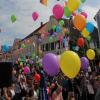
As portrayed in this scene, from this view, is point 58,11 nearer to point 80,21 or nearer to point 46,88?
point 80,21

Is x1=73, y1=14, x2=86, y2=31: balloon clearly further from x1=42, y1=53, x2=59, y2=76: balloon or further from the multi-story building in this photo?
the multi-story building

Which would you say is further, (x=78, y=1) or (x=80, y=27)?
(x=80, y=27)

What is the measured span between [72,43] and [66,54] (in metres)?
39.2

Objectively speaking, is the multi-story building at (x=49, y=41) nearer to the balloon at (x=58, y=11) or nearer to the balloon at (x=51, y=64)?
the balloon at (x=58, y=11)

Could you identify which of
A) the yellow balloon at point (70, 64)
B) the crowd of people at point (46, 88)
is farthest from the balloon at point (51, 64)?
the yellow balloon at point (70, 64)

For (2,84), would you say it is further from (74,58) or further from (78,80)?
(78,80)

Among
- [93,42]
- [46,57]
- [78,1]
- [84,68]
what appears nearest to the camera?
[46,57]

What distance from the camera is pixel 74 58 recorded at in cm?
905

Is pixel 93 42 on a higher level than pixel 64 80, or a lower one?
higher

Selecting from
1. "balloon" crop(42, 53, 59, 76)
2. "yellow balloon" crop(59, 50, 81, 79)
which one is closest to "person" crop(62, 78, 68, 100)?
"balloon" crop(42, 53, 59, 76)

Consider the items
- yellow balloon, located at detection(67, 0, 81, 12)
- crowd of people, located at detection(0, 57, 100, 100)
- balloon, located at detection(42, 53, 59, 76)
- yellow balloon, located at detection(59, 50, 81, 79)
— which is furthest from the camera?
yellow balloon, located at detection(67, 0, 81, 12)

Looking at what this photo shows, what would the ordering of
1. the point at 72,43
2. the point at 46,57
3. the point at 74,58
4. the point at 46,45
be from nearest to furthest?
the point at 74,58 → the point at 46,57 → the point at 72,43 → the point at 46,45

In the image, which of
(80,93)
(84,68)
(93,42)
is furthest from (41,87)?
(93,42)

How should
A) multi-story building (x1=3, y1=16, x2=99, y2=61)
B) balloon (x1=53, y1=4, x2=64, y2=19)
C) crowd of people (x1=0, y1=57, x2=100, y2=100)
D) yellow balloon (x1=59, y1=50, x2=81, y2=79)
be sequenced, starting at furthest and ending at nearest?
multi-story building (x1=3, y1=16, x2=99, y2=61) < balloon (x1=53, y1=4, x2=64, y2=19) < crowd of people (x1=0, y1=57, x2=100, y2=100) < yellow balloon (x1=59, y1=50, x2=81, y2=79)
